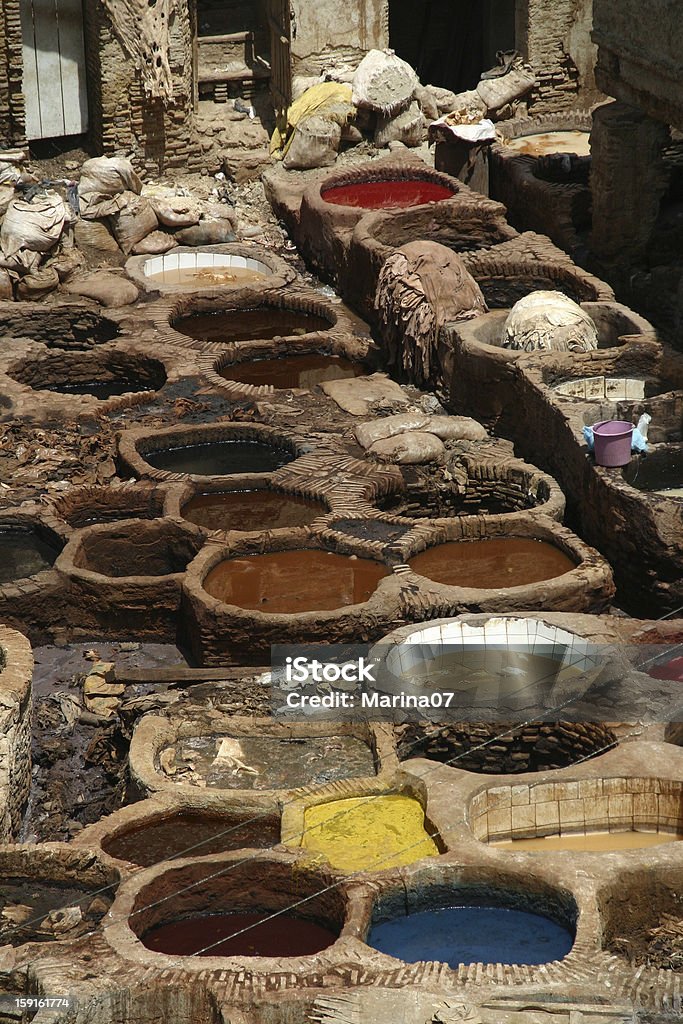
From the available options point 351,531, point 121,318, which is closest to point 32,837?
point 351,531

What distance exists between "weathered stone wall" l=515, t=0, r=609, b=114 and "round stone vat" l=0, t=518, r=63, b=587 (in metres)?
11.2

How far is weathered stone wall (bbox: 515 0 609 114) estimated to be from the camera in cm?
2289

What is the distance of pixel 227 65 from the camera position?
23672 mm

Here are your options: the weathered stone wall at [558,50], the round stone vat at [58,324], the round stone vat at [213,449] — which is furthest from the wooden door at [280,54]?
the round stone vat at [213,449]

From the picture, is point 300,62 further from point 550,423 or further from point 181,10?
point 550,423

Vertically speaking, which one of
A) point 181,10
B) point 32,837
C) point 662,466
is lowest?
point 32,837

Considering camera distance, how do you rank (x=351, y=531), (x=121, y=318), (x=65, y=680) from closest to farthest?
1. (x=65, y=680)
2. (x=351, y=531)
3. (x=121, y=318)

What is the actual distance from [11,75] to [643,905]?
14.3 m

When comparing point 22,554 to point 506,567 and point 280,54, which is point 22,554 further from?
point 280,54

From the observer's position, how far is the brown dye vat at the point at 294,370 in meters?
18.0

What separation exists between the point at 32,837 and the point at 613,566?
17.2ft

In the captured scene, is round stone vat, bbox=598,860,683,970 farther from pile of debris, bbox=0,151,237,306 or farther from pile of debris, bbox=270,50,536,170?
pile of debris, bbox=270,50,536,170

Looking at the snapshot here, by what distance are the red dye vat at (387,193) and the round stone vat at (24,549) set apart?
23.5 ft

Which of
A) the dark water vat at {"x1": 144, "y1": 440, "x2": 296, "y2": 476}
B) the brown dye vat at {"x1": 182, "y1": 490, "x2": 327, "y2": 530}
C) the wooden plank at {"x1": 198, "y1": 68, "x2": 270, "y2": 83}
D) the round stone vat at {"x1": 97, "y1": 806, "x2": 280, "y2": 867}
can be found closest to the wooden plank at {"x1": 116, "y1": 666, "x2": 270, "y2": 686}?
the round stone vat at {"x1": 97, "y1": 806, "x2": 280, "y2": 867}
